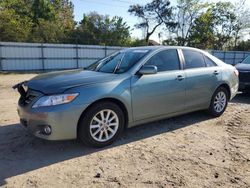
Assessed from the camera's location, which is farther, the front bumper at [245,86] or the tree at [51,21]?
the tree at [51,21]

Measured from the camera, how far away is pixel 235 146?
14.8 ft

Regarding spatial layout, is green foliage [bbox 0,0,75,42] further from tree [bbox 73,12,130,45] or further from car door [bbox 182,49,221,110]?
car door [bbox 182,49,221,110]

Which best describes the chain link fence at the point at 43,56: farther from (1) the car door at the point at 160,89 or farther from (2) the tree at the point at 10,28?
(1) the car door at the point at 160,89

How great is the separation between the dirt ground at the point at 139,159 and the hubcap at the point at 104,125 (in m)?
0.20

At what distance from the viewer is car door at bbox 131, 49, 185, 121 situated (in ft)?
15.0

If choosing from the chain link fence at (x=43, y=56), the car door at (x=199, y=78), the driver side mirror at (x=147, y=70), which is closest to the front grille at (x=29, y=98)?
the driver side mirror at (x=147, y=70)

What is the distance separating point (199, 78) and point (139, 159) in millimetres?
2435

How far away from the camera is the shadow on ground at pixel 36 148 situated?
145 inches

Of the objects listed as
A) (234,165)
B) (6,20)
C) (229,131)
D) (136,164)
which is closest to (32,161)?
(136,164)

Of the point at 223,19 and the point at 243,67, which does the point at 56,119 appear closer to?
the point at 243,67

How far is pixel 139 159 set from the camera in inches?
155

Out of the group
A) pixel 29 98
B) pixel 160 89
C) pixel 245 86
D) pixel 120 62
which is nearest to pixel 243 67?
pixel 245 86

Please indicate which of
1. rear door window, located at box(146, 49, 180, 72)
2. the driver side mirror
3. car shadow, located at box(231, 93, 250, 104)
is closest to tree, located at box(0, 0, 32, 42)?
car shadow, located at box(231, 93, 250, 104)

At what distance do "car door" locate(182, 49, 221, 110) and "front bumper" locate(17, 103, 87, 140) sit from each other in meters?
2.38
